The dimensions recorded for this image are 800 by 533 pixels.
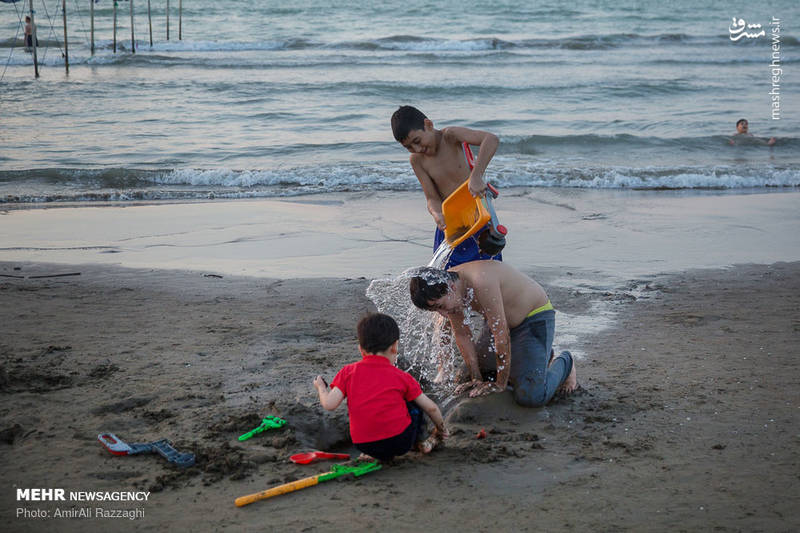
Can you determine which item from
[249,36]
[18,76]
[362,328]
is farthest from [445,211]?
[249,36]

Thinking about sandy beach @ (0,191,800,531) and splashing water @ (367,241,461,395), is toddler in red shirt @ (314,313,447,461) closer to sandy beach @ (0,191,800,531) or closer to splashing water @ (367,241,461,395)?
sandy beach @ (0,191,800,531)

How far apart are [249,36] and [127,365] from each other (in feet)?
94.7

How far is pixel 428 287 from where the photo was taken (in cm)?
397

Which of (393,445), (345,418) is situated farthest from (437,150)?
(393,445)

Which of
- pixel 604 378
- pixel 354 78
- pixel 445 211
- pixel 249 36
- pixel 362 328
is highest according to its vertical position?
pixel 249 36

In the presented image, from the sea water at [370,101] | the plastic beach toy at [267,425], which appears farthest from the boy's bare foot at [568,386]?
the sea water at [370,101]

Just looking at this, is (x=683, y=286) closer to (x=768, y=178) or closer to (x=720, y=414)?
(x=720, y=414)

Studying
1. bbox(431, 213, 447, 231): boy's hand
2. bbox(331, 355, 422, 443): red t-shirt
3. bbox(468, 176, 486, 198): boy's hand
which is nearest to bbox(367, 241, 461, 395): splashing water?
bbox(431, 213, 447, 231): boy's hand

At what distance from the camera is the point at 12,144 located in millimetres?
13547

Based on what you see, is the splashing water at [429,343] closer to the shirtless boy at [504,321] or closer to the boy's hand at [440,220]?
the boy's hand at [440,220]

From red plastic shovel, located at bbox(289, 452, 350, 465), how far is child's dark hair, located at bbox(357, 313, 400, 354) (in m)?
0.58

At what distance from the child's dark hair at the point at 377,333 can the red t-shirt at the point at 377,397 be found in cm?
6

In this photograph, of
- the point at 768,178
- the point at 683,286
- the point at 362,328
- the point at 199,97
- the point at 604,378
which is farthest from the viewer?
the point at 199,97

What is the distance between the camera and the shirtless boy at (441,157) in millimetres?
4656
